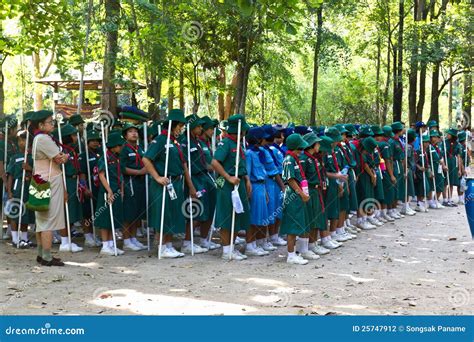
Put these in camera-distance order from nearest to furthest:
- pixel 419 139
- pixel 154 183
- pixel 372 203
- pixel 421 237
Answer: pixel 154 183
pixel 421 237
pixel 372 203
pixel 419 139

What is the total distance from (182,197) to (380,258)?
117 inches

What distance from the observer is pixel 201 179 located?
9289 millimetres

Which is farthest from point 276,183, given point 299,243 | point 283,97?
point 283,97

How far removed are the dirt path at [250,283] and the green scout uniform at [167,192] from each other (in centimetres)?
51

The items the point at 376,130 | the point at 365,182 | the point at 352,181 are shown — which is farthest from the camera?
the point at 376,130

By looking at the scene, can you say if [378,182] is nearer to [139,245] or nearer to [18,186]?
[139,245]

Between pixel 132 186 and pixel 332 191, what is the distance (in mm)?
3122

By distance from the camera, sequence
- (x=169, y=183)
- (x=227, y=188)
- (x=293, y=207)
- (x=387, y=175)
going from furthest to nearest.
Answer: (x=387, y=175)
(x=227, y=188)
(x=169, y=183)
(x=293, y=207)

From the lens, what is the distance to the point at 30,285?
6715 millimetres

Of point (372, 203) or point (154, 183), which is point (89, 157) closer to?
point (154, 183)

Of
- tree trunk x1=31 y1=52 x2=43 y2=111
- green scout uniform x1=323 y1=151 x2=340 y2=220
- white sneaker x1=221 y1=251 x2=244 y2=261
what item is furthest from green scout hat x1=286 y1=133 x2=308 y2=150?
tree trunk x1=31 y1=52 x2=43 y2=111

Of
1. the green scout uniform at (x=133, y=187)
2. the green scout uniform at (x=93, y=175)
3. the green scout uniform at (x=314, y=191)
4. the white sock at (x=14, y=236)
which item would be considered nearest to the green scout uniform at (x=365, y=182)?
the green scout uniform at (x=314, y=191)

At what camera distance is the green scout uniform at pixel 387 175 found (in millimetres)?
11961

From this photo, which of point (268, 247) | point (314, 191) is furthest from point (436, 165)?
point (314, 191)
